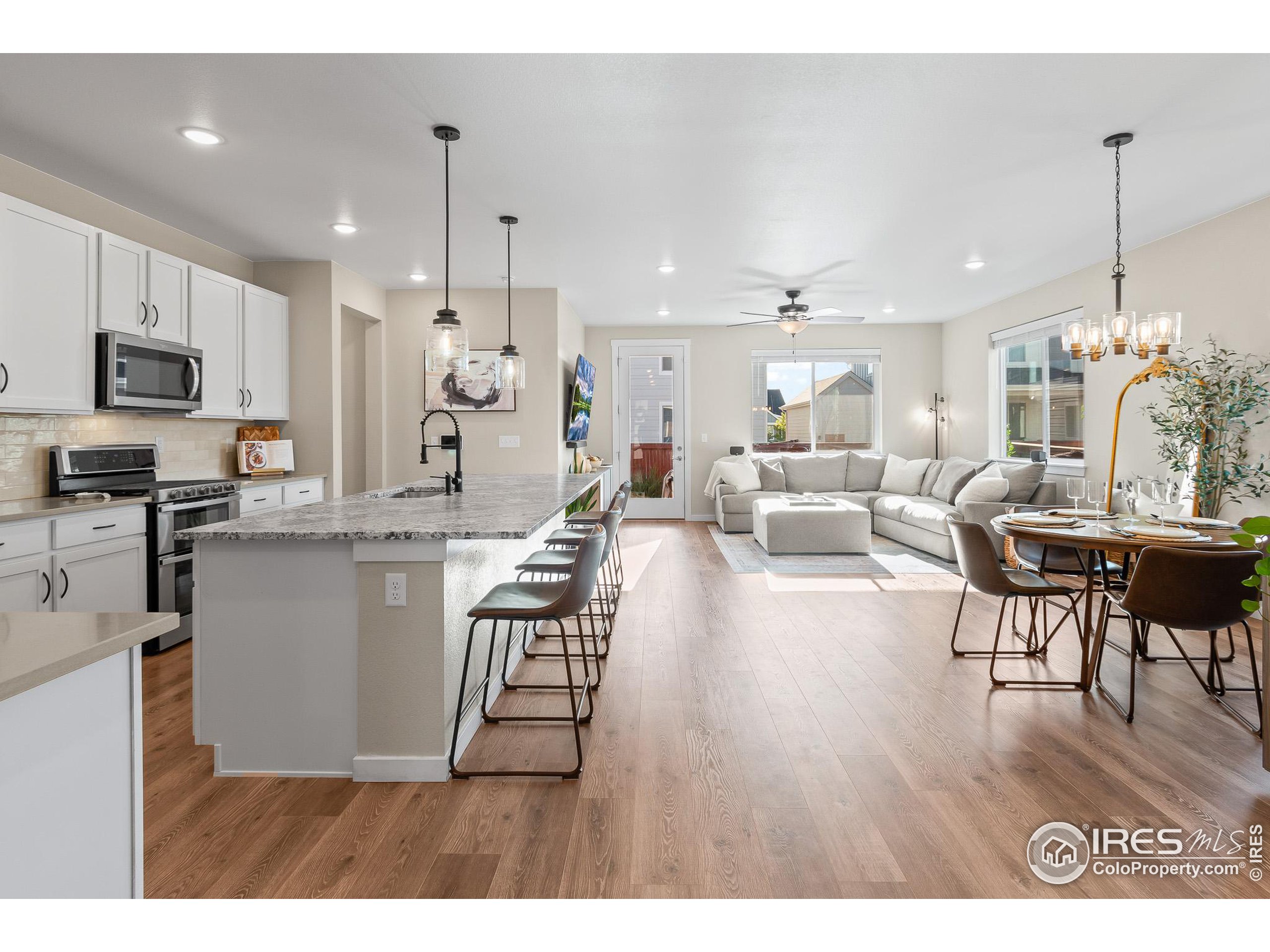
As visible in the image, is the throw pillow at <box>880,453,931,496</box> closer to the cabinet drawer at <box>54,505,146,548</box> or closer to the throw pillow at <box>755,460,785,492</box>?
the throw pillow at <box>755,460,785,492</box>

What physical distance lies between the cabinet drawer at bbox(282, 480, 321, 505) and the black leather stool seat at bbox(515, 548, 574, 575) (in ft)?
6.96

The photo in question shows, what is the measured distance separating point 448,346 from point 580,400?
12.8ft

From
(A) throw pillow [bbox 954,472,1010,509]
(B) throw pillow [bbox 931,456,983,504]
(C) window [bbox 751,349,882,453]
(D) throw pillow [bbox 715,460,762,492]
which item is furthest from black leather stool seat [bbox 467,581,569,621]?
(C) window [bbox 751,349,882,453]

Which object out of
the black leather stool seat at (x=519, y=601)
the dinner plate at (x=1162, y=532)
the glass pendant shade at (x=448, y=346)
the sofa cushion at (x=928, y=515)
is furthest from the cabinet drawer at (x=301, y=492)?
the sofa cushion at (x=928, y=515)

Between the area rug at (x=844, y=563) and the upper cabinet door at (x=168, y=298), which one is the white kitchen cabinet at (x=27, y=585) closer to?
the upper cabinet door at (x=168, y=298)

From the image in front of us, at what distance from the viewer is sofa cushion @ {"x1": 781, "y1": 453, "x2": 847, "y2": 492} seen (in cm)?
858

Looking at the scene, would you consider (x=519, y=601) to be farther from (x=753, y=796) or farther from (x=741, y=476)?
(x=741, y=476)


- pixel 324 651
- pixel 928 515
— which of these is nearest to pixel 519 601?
pixel 324 651

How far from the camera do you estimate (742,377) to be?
359 inches

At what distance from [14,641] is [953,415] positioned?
9134 millimetres

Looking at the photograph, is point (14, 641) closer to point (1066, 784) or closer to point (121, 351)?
point (1066, 784)

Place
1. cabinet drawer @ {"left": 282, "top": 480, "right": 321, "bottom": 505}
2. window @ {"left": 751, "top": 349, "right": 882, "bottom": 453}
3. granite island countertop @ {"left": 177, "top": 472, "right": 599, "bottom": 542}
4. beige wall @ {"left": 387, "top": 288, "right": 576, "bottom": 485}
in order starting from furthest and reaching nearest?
window @ {"left": 751, "top": 349, "right": 882, "bottom": 453}, beige wall @ {"left": 387, "top": 288, "right": 576, "bottom": 485}, cabinet drawer @ {"left": 282, "top": 480, "right": 321, "bottom": 505}, granite island countertop @ {"left": 177, "top": 472, "right": 599, "bottom": 542}
